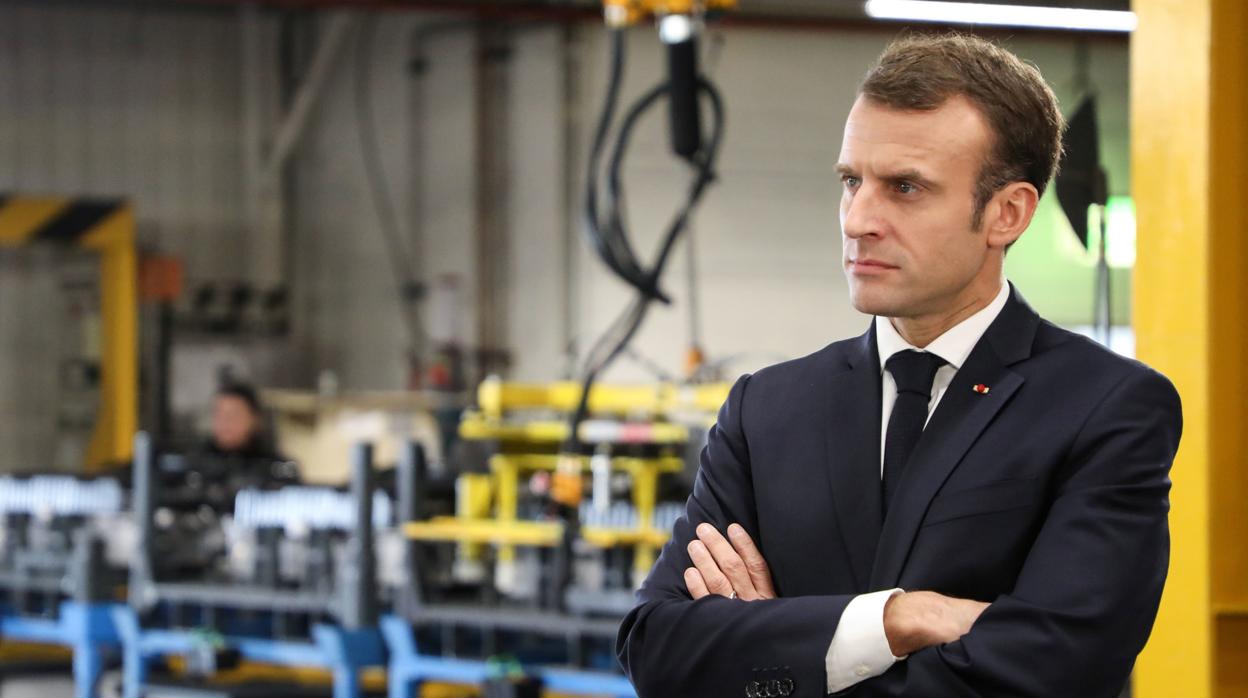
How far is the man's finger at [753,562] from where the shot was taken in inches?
63.9

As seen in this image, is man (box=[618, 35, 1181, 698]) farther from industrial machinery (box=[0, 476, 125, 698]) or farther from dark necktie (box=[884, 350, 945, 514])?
industrial machinery (box=[0, 476, 125, 698])

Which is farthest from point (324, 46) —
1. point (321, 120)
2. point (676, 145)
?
point (676, 145)

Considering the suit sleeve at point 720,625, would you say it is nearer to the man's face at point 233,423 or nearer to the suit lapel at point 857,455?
the suit lapel at point 857,455

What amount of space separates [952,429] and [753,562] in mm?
242

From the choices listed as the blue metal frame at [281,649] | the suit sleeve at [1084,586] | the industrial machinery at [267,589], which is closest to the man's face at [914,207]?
the suit sleeve at [1084,586]

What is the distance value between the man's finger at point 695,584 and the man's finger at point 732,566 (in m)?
0.02

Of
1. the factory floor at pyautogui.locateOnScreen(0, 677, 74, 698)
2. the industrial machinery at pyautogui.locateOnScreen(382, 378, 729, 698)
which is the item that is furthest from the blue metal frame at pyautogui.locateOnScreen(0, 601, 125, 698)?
the industrial machinery at pyautogui.locateOnScreen(382, 378, 729, 698)

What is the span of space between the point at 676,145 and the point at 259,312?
6247mm

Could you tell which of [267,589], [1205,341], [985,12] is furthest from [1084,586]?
[267,589]

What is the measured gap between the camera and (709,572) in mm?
1623

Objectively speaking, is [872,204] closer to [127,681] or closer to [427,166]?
[127,681]

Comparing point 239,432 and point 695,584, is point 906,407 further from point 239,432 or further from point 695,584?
point 239,432

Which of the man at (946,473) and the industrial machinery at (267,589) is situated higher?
the man at (946,473)

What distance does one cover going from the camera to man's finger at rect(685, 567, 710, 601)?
1.62m
